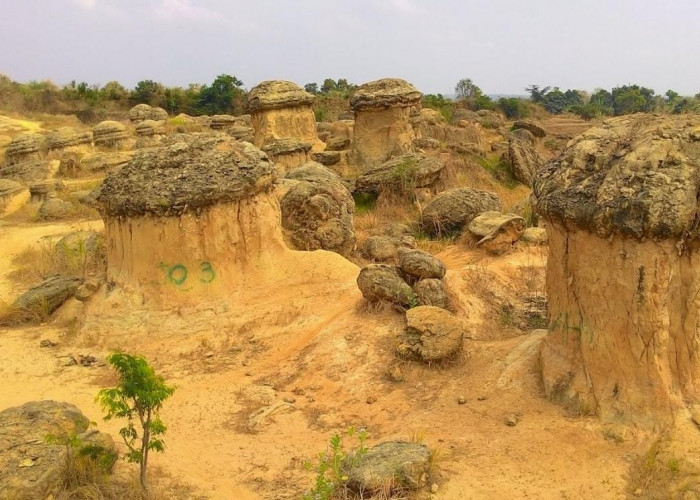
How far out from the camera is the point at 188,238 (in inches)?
273

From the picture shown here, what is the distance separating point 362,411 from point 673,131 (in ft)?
10.3

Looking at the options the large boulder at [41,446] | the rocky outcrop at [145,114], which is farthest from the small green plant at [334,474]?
the rocky outcrop at [145,114]

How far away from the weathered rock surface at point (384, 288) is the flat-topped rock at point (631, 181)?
2.16 metres

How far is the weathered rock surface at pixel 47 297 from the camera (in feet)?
25.3

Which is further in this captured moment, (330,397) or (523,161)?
(523,161)

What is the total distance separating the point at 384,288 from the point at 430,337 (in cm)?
102

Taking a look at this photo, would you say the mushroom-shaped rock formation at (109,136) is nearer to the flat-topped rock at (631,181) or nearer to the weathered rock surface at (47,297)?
the weathered rock surface at (47,297)

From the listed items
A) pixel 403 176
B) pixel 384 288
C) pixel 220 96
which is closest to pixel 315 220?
pixel 384 288

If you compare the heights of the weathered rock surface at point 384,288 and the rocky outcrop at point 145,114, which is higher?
the rocky outcrop at point 145,114

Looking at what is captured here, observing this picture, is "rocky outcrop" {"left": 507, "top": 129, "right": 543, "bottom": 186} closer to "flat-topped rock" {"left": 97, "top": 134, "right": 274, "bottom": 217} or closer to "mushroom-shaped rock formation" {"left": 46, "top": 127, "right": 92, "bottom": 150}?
"flat-topped rock" {"left": 97, "top": 134, "right": 274, "bottom": 217}

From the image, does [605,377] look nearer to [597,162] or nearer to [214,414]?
[597,162]

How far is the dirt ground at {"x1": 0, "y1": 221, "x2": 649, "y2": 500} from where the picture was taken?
13.6 feet

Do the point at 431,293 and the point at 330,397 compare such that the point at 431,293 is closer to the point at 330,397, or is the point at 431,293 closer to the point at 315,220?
the point at 330,397

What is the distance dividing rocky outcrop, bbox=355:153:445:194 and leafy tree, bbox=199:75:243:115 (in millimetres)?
20315
